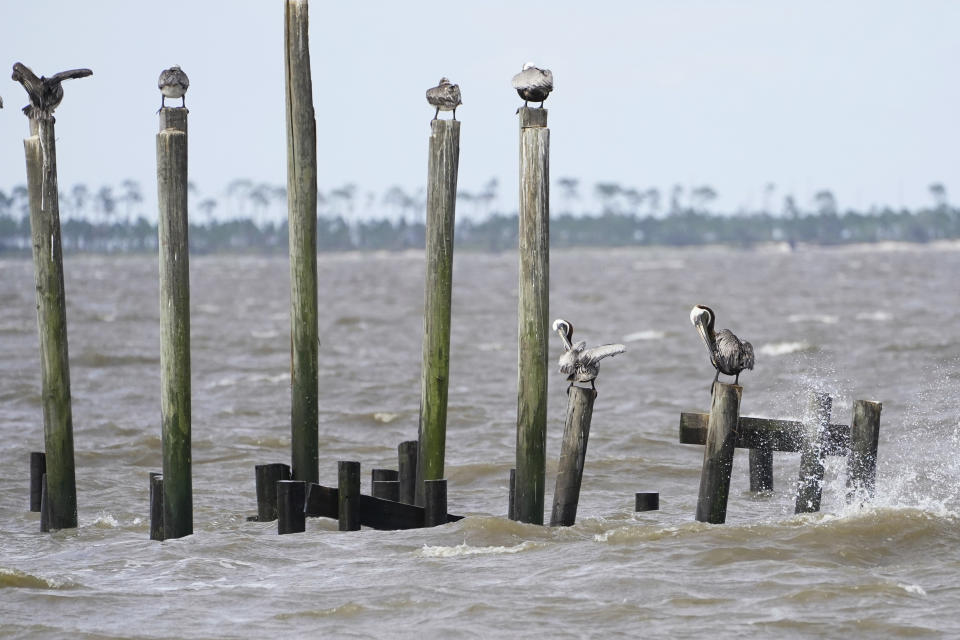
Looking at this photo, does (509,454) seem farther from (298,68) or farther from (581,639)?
(581,639)

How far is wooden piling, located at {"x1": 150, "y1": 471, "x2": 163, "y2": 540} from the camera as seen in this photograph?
9688mm

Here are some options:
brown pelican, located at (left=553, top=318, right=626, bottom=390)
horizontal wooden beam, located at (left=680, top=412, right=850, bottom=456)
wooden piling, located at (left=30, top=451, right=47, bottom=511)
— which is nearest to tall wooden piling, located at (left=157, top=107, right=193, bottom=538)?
wooden piling, located at (left=30, top=451, right=47, bottom=511)

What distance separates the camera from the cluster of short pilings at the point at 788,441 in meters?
9.13

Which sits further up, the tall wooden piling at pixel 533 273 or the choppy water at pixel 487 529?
the tall wooden piling at pixel 533 273

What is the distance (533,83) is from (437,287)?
157 cm

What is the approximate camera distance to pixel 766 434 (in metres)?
9.59

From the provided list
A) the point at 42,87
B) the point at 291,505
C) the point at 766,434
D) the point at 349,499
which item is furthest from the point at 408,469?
the point at 42,87

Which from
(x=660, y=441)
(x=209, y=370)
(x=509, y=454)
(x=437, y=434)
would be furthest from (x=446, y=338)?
(x=209, y=370)

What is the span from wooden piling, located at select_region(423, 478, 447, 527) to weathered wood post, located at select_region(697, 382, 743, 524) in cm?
177

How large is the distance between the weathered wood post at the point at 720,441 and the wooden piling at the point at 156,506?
377 centimetres

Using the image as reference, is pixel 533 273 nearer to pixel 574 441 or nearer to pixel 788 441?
pixel 574 441

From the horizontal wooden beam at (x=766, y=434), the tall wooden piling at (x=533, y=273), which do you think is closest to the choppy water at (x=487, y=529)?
the horizontal wooden beam at (x=766, y=434)

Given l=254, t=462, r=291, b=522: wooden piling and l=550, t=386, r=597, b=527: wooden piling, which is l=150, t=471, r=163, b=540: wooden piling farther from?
l=550, t=386, r=597, b=527: wooden piling

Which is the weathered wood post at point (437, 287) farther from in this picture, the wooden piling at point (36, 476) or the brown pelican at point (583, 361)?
the wooden piling at point (36, 476)
